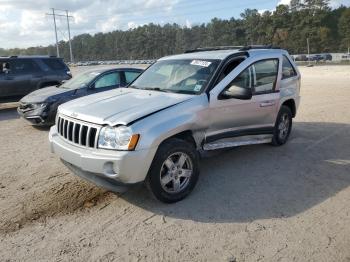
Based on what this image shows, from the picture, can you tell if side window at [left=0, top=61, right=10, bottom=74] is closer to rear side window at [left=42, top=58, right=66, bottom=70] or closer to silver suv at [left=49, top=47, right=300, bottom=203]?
rear side window at [left=42, top=58, right=66, bottom=70]

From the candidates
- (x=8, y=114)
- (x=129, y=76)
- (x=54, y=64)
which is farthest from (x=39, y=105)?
(x=54, y=64)

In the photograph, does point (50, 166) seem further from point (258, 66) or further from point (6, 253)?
point (258, 66)

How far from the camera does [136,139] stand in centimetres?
418

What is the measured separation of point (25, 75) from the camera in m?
12.8

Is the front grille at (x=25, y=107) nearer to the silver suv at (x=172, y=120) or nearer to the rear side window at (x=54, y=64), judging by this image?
the rear side window at (x=54, y=64)

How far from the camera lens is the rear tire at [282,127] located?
683cm

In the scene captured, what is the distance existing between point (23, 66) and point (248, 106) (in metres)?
9.74

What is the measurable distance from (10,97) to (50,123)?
14.6 feet

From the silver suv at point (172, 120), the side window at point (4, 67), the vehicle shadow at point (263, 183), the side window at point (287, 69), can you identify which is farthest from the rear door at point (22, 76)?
the side window at point (287, 69)

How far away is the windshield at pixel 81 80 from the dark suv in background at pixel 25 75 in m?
2.98

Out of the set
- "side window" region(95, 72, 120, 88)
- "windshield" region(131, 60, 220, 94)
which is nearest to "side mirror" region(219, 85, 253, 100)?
"windshield" region(131, 60, 220, 94)

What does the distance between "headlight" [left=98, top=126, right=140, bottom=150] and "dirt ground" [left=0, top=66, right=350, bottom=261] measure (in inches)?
33.4

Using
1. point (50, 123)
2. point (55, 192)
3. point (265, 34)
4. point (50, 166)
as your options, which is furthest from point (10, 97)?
point (265, 34)

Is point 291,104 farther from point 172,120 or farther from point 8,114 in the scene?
point 8,114
